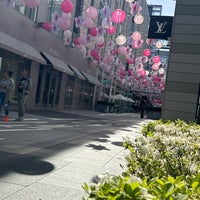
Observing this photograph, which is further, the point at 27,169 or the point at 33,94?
the point at 33,94

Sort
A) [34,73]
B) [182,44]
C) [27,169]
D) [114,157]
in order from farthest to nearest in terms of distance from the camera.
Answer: [34,73], [182,44], [114,157], [27,169]

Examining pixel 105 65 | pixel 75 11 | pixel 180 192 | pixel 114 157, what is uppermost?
pixel 75 11

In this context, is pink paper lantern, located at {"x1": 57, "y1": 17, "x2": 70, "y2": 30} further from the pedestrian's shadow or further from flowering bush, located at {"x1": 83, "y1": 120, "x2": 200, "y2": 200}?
flowering bush, located at {"x1": 83, "y1": 120, "x2": 200, "y2": 200}

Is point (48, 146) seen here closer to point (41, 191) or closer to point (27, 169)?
point (27, 169)

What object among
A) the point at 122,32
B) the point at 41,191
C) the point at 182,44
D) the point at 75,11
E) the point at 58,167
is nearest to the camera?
the point at 41,191

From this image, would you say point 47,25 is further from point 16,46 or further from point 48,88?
point 48,88

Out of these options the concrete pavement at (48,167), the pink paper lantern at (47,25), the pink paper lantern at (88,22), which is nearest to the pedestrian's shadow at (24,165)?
the concrete pavement at (48,167)

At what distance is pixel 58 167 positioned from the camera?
558cm

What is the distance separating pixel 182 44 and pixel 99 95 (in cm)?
3144

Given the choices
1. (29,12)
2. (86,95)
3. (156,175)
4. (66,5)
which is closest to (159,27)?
(66,5)

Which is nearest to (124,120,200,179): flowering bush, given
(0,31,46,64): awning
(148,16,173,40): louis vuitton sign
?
(148,16,173,40): louis vuitton sign

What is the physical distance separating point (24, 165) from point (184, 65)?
9.43m

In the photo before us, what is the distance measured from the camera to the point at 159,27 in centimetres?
1414

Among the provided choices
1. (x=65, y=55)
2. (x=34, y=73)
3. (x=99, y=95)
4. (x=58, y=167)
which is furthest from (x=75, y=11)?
(x=58, y=167)
